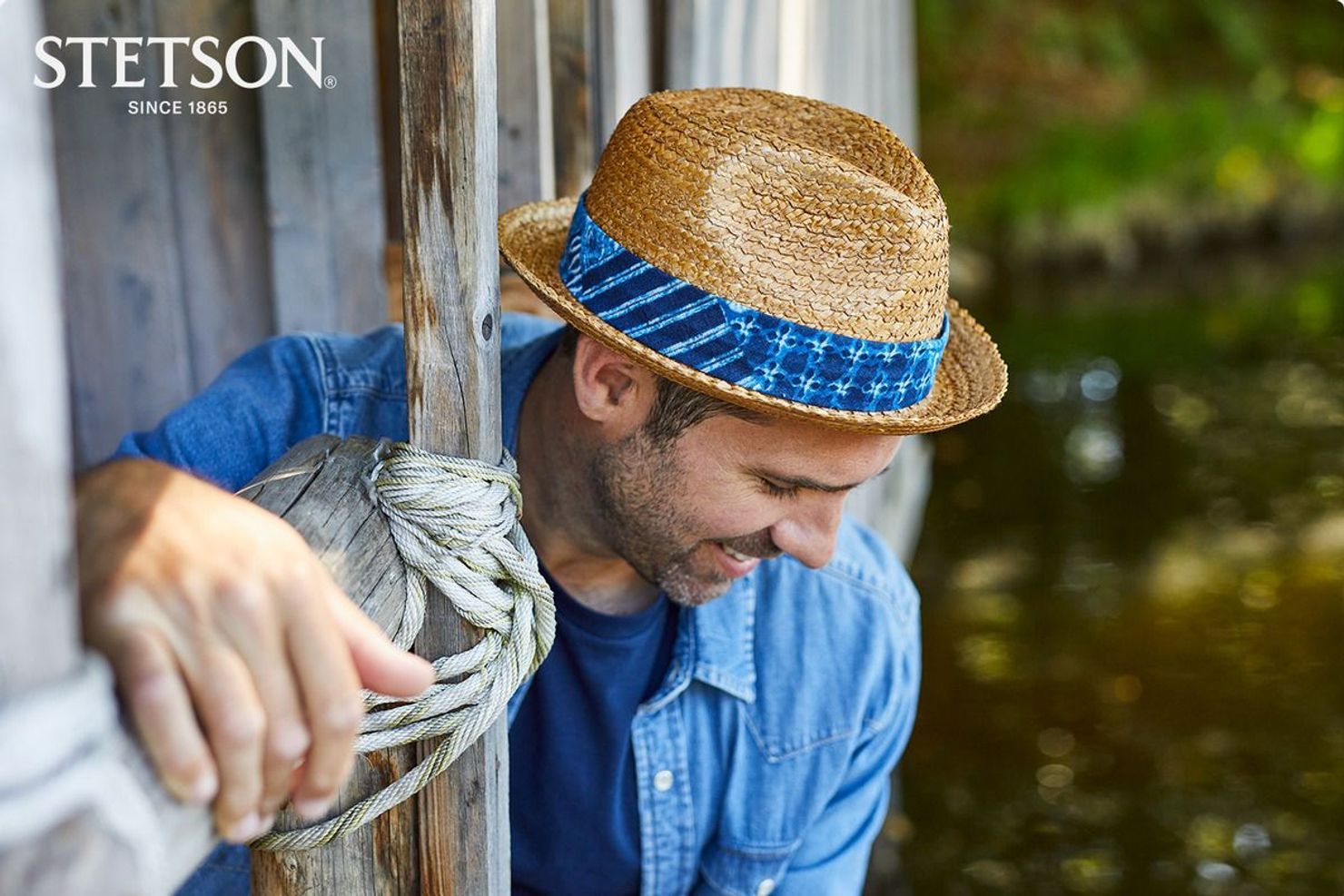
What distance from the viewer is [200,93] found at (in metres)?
2.54

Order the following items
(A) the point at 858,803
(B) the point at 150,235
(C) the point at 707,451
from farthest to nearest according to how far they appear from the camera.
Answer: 1. (B) the point at 150,235
2. (A) the point at 858,803
3. (C) the point at 707,451

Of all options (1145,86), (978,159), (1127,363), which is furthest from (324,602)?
(1145,86)

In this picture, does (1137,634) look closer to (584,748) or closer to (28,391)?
(584,748)

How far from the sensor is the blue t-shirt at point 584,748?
2.01 m

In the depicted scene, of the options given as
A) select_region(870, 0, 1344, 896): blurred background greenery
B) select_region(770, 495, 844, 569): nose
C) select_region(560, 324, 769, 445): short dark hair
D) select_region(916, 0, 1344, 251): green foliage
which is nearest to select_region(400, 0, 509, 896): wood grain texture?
select_region(560, 324, 769, 445): short dark hair

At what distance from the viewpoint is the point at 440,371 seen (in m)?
1.29

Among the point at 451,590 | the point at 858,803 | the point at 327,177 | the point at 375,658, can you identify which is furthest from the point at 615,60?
the point at 375,658

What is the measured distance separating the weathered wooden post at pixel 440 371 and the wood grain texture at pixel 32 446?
48 centimetres

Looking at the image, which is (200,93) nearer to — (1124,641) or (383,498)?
(383,498)

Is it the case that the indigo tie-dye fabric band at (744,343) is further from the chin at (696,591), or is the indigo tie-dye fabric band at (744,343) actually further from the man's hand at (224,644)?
the man's hand at (224,644)

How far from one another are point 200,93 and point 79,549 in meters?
1.86

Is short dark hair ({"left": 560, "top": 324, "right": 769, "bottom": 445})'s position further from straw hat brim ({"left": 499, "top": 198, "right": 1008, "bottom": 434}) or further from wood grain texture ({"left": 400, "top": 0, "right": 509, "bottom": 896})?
wood grain texture ({"left": 400, "top": 0, "right": 509, "bottom": 896})

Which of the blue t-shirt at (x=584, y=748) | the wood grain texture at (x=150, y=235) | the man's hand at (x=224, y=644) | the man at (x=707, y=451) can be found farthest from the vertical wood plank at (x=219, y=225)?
the man's hand at (x=224, y=644)

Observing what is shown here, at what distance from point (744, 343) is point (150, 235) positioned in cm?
145
